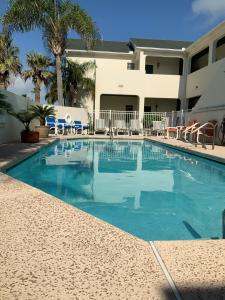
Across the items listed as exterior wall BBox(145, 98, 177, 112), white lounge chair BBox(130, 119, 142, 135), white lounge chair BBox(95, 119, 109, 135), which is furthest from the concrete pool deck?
exterior wall BBox(145, 98, 177, 112)

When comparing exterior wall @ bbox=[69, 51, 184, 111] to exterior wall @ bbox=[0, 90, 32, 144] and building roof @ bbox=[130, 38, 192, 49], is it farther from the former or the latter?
exterior wall @ bbox=[0, 90, 32, 144]

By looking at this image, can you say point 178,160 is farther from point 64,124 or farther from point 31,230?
point 64,124

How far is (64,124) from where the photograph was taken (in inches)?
789

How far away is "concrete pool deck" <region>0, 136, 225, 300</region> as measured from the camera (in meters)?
1.99

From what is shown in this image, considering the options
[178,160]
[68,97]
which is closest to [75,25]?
[68,97]

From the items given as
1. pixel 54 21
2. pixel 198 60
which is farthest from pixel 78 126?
pixel 198 60

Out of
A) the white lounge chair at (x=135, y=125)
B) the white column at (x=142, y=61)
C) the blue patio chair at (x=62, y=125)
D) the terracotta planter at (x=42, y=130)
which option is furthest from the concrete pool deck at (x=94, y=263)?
the white column at (x=142, y=61)

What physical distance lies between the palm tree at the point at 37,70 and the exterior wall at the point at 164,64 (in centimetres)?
860

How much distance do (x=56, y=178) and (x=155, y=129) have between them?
1455 cm

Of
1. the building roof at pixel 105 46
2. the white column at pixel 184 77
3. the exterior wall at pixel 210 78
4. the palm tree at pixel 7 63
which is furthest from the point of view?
the building roof at pixel 105 46

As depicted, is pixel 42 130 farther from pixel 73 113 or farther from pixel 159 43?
pixel 159 43

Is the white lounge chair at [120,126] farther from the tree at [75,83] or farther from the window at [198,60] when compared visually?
the window at [198,60]

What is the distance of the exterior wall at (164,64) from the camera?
26.1 m

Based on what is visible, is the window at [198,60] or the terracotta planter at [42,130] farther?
the window at [198,60]
